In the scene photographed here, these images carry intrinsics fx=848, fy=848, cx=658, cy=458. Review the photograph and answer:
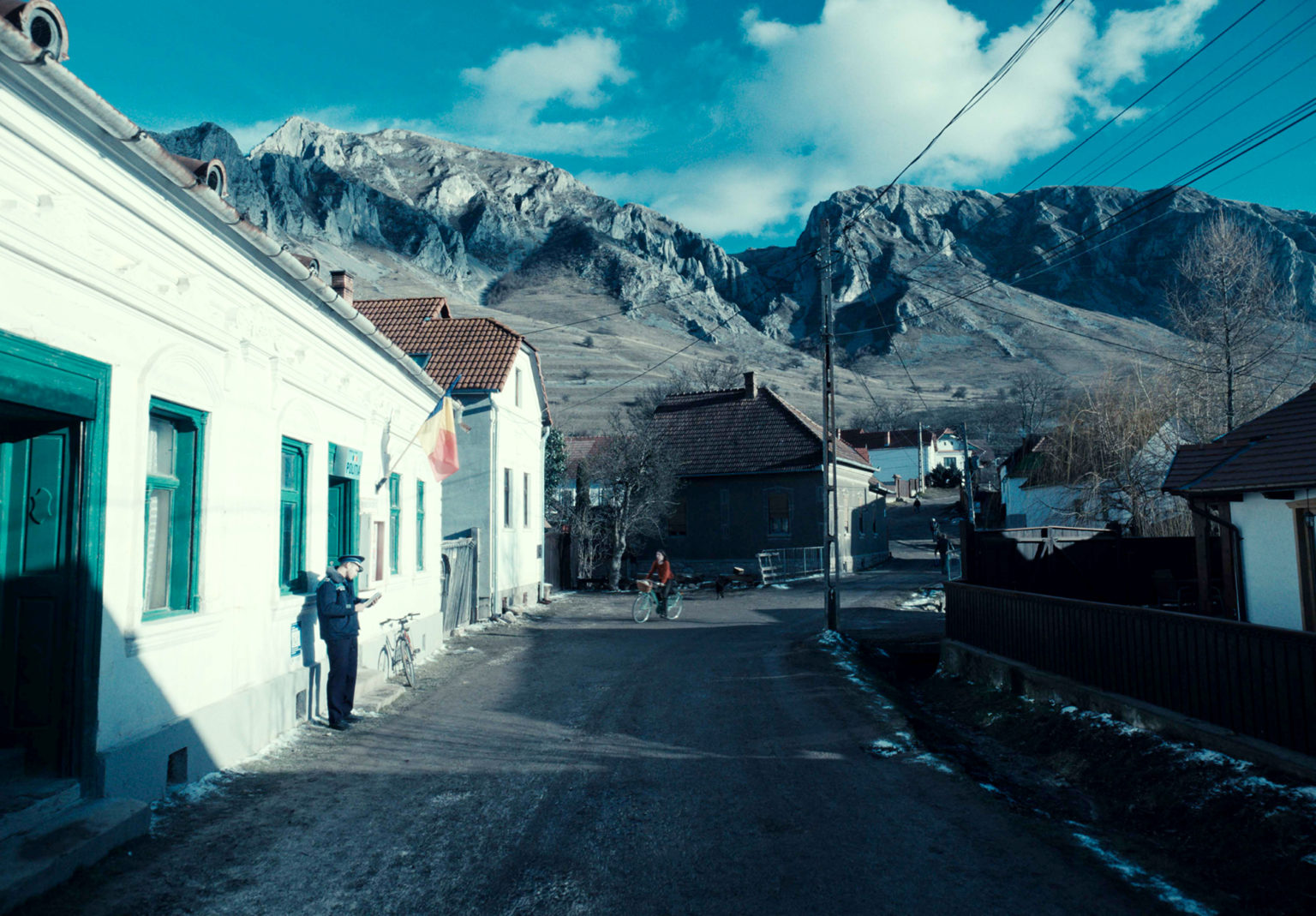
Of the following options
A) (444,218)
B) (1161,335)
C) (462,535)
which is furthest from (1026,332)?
(462,535)

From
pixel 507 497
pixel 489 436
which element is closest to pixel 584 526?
pixel 507 497

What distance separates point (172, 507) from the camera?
6.89 meters

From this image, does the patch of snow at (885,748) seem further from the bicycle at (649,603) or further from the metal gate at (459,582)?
the bicycle at (649,603)

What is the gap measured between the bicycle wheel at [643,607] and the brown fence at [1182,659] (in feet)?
32.4

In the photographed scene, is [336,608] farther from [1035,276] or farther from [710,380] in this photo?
[1035,276]

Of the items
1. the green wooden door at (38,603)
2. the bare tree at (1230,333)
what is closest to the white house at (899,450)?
the bare tree at (1230,333)

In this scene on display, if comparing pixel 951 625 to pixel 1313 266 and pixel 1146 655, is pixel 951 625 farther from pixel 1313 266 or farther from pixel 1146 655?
pixel 1313 266

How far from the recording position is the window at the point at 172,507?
6562 mm

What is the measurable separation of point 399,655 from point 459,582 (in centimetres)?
569

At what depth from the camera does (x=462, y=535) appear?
20547 mm

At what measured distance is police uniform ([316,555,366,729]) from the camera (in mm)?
9070

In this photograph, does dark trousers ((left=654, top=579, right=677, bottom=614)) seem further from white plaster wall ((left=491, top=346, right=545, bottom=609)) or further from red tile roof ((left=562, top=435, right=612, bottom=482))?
red tile roof ((left=562, top=435, right=612, bottom=482))

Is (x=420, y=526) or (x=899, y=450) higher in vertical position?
(x=899, y=450)

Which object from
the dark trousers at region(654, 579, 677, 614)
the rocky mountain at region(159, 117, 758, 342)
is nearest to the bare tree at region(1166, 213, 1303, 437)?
the dark trousers at region(654, 579, 677, 614)
